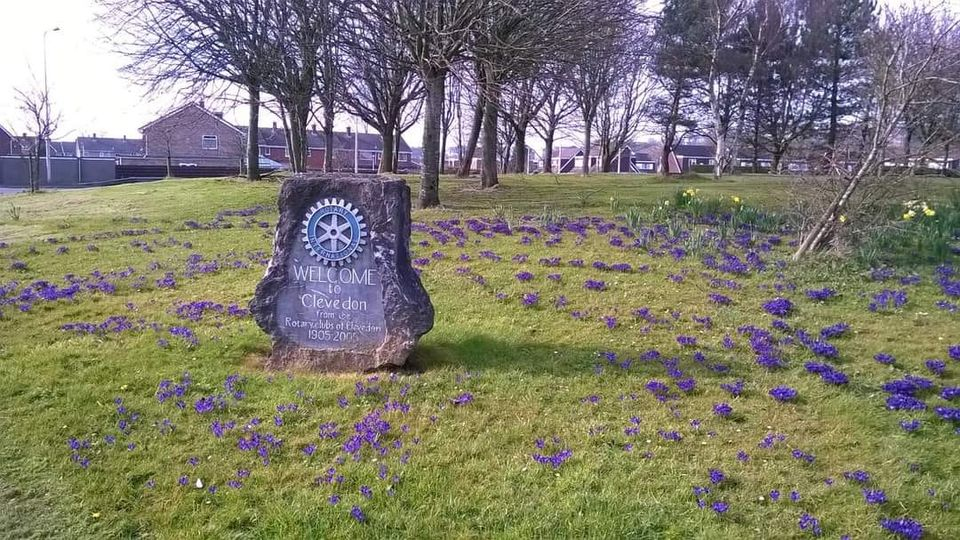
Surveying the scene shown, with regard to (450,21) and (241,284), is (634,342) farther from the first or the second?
(450,21)

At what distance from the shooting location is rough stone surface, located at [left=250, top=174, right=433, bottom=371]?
577 centimetres

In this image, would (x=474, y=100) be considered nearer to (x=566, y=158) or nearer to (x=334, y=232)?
(x=334, y=232)

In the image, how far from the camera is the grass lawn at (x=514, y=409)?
3.89 m

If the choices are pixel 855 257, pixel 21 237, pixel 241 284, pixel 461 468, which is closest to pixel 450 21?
pixel 241 284

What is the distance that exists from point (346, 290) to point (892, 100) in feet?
25.7

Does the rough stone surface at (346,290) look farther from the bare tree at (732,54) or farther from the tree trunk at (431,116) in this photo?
the bare tree at (732,54)

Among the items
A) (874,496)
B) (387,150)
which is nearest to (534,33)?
(874,496)

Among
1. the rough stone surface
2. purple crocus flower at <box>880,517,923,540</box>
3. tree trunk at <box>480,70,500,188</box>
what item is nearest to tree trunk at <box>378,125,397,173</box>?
tree trunk at <box>480,70,500,188</box>

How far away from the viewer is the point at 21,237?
12516mm

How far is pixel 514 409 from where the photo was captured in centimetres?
515

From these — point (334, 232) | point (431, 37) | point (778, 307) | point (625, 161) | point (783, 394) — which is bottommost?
point (783, 394)

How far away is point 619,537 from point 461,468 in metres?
1.12

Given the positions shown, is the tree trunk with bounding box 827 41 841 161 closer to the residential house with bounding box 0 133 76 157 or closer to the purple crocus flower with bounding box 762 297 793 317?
the purple crocus flower with bounding box 762 297 793 317

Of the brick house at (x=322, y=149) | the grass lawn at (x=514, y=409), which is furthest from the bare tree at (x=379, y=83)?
the brick house at (x=322, y=149)
